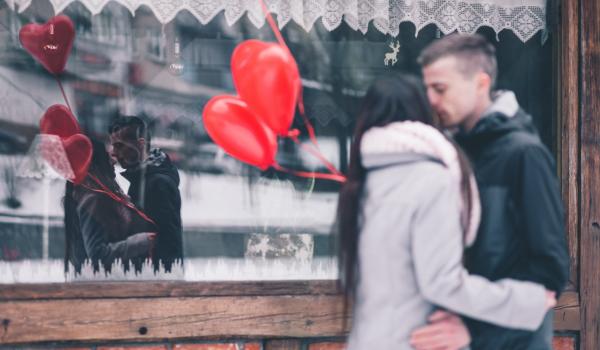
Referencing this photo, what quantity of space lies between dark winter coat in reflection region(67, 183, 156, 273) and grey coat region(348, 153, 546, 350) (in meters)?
2.02

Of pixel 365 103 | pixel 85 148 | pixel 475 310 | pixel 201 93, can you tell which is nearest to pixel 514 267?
pixel 475 310

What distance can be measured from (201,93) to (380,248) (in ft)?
6.87

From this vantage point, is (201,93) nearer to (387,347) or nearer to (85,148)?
(85,148)

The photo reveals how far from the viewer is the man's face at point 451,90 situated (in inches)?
87.0

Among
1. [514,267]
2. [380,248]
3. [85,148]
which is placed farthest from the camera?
[85,148]

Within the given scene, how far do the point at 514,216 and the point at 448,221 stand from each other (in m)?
0.32

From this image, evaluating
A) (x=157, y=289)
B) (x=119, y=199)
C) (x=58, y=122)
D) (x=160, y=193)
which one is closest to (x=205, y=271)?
(x=157, y=289)

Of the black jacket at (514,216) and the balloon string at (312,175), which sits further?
the balloon string at (312,175)

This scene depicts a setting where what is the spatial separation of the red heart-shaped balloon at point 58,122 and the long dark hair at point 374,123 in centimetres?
212

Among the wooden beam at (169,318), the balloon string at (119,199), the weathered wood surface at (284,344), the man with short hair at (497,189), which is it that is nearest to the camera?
the man with short hair at (497,189)

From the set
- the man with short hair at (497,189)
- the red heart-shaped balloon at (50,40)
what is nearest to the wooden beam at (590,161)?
the man with short hair at (497,189)

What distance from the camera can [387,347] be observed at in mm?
2000

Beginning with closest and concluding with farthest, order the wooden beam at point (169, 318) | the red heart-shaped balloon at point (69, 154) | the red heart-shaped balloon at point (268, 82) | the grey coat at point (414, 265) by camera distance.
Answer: the grey coat at point (414, 265) → the red heart-shaped balloon at point (268, 82) → the wooden beam at point (169, 318) → the red heart-shaped balloon at point (69, 154)

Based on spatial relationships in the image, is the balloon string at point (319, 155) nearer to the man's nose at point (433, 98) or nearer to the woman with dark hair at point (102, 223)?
the woman with dark hair at point (102, 223)
